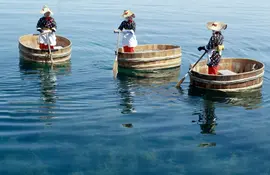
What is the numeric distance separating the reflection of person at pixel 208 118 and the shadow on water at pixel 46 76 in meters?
4.83

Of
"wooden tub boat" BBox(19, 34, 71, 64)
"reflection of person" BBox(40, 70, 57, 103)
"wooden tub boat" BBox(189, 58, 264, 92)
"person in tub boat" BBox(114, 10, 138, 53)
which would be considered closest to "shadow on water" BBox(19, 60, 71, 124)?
"reflection of person" BBox(40, 70, 57, 103)

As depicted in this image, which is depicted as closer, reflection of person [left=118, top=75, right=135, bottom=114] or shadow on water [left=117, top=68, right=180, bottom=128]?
reflection of person [left=118, top=75, right=135, bottom=114]

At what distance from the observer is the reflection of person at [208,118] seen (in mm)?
11922

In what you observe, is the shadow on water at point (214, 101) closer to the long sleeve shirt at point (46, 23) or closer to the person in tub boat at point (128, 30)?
the person in tub boat at point (128, 30)

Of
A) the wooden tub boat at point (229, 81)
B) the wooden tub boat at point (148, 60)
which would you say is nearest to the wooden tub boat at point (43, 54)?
the wooden tub boat at point (148, 60)

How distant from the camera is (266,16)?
144 feet

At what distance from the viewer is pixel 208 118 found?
12836mm

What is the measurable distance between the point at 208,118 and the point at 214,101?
1876 mm

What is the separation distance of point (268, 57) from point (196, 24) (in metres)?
13.5

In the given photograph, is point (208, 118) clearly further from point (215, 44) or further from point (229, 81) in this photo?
point (215, 44)

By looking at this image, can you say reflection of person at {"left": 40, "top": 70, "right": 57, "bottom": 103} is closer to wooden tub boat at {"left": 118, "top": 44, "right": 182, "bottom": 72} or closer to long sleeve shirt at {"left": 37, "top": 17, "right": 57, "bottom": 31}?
long sleeve shirt at {"left": 37, "top": 17, "right": 57, "bottom": 31}

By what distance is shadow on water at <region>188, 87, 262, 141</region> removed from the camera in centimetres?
1263

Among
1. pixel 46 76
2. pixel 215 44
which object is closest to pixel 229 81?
pixel 215 44

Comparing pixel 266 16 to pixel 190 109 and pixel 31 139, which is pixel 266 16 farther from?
pixel 31 139
